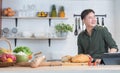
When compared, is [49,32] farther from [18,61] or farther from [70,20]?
[18,61]

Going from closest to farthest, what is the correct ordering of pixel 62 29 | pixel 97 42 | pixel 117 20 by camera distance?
pixel 97 42
pixel 62 29
pixel 117 20

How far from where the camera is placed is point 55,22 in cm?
454

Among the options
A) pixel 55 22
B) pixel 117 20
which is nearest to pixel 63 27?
pixel 55 22

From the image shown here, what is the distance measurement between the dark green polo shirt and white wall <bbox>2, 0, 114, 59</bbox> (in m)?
1.77

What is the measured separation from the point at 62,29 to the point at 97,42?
1690mm

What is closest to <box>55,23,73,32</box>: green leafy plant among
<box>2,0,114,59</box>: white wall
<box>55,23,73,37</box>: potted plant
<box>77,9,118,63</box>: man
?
<box>55,23,73,37</box>: potted plant

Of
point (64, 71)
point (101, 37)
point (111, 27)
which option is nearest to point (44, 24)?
point (111, 27)

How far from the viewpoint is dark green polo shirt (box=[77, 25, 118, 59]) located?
8.77ft

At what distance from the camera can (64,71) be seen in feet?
3.92

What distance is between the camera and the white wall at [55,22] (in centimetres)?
451

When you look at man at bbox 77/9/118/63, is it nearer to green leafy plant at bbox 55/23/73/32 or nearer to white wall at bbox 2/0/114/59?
green leafy plant at bbox 55/23/73/32

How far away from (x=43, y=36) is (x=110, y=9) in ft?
4.78

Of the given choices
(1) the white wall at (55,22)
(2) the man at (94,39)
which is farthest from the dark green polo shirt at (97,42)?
(1) the white wall at (55,22)

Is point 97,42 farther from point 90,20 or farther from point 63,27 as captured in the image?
point 63,27
